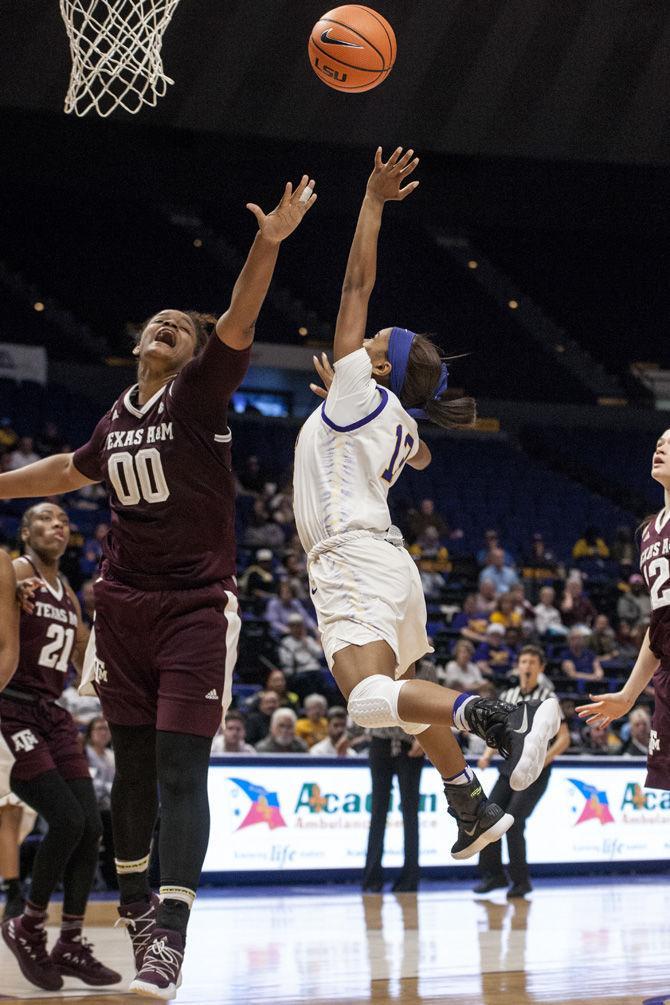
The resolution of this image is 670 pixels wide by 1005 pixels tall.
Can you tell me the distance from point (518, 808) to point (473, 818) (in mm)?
5851

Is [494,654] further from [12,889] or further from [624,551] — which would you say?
[12,889]

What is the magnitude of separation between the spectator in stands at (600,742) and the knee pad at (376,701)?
29.9 feet

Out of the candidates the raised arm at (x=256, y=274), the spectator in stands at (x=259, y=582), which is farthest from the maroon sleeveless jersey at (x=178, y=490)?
the spectator in stands at (x=259, y=582)

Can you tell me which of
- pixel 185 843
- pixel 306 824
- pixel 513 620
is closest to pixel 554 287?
pixel 513 620

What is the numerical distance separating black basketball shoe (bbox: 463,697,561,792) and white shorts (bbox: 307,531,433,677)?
0.54 metres

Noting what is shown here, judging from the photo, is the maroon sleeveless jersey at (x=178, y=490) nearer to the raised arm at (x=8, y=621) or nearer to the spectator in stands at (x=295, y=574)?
the raised arm at (x=8, y=621)

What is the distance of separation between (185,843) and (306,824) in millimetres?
6988

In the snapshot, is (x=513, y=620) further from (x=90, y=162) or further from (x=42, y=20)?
(x=42, y=20)

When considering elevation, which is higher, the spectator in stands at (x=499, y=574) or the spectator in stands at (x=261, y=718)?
the spectator in stands at (x=499, y=574)

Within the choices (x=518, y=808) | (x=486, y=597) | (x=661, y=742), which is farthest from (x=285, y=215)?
(x=486, y=597)

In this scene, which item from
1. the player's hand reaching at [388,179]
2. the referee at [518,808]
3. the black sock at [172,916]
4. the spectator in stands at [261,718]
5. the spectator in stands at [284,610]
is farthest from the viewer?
the spectator in stands at [284,610]

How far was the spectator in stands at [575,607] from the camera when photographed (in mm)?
18438

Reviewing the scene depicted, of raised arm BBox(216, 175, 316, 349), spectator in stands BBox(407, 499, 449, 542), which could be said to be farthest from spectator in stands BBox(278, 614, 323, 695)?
raised arm BBox(216, 175, 316, 349)

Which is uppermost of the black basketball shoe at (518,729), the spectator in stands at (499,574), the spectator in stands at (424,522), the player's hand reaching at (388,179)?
the spectator in stands at (424,522)
